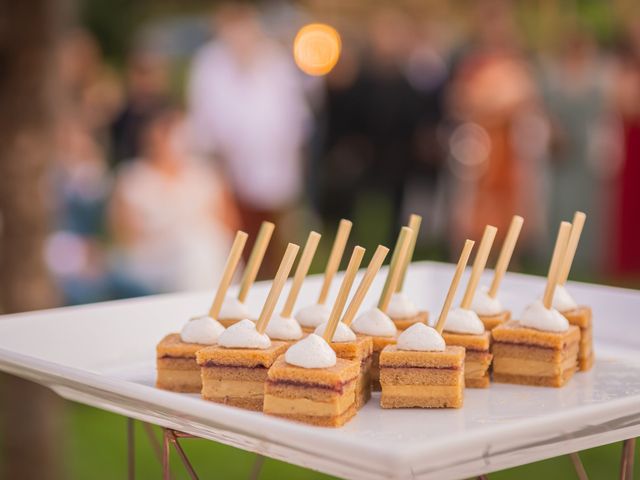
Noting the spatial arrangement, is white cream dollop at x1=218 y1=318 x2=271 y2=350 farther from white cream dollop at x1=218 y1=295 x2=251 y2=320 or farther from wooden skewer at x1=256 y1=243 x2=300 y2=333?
white cream dollop at x1=218 y1=295 x2=251 y2=320

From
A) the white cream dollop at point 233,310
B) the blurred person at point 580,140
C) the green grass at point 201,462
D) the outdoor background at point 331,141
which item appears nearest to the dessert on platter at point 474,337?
the white cream dollop at point 233,310

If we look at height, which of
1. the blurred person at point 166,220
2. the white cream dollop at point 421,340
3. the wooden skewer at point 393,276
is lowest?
the blurred person at point 166,220

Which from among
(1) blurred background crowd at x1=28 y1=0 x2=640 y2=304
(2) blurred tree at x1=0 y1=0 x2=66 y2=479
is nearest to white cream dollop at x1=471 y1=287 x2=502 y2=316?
(2) blurred tree at x1=0 y1=0 x2=66 y2=479

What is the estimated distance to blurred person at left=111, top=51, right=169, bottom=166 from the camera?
26.6ft

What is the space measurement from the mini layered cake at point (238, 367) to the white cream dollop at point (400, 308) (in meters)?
0.45

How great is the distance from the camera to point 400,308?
276cm

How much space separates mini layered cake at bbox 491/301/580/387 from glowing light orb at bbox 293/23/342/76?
9.03 m

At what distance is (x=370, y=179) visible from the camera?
10.3 meters

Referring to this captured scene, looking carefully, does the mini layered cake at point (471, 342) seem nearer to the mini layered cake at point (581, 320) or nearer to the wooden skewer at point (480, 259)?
the wooden skewer at point (480, 259)

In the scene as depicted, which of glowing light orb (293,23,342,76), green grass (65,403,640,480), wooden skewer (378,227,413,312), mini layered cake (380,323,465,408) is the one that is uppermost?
glowing light orb (293,23,342,76)

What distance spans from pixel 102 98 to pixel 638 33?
12.7ft

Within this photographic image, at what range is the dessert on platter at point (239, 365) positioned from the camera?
2.34m

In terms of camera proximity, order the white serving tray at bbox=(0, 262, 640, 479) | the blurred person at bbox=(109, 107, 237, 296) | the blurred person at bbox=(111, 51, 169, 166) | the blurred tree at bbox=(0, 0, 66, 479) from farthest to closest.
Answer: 1. the blurred person at bbox=(111, 51, 169, 166)
2. the blurred person at bbox=(109, 107, 237, 296)
3. the blurred tree at bbox=(0, 0, 66, 479)
4. the white serving tray at bbox=(0, 262, 640, 479)

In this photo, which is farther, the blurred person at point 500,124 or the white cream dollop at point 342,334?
the blurred person at point 500,124
